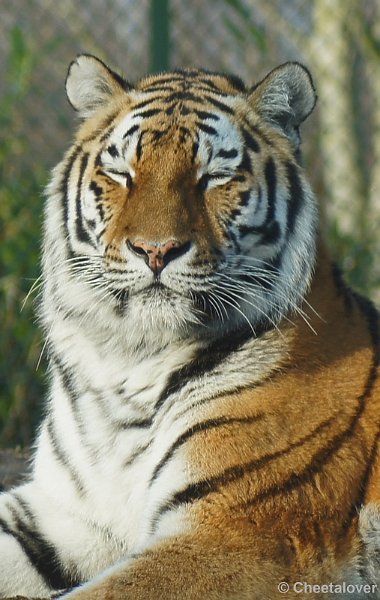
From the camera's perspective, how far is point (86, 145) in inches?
125

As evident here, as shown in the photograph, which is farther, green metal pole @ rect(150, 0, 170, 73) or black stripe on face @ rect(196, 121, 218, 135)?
green metal pole @ rect(150, 0, 170, 73)

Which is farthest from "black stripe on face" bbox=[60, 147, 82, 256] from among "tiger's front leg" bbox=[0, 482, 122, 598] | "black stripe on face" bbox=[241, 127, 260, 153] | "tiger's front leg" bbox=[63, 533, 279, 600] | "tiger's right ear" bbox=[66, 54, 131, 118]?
"tiger's front leg" bbox=[63, 533, 279, 600]

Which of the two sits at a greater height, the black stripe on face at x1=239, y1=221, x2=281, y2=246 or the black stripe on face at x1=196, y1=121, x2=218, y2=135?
the black stripe on face at x1=196, y1=121, x2=218, y2=135

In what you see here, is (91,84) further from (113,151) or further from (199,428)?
(199,428)

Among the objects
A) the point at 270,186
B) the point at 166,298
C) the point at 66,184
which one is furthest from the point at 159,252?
the point at 66,184

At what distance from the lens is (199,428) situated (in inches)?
110

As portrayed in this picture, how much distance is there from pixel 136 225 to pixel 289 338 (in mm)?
543

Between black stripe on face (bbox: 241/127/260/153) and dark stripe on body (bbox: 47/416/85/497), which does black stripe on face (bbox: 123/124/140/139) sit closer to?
black stripe on face (bbox: 241/127/260/153)

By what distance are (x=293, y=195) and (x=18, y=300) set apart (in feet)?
8.34

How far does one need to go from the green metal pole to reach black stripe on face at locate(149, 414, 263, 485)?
3065 mm

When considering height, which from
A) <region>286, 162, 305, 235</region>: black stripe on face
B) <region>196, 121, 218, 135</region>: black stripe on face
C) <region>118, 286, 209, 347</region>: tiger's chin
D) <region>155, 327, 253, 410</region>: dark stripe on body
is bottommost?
<region>155, 327, 253, 410</region>: dark stripe on body

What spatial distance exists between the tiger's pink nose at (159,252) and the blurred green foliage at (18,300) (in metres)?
2.48

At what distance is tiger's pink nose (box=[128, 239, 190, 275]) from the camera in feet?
8.84

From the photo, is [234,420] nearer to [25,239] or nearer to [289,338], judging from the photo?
[289,338]
